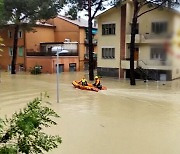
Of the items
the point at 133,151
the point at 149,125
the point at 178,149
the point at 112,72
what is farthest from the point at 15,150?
the point at 112,72

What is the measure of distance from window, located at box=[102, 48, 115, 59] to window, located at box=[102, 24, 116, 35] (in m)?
1.34

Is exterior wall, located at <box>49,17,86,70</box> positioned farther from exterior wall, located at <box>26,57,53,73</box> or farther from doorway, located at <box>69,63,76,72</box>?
exterior wall, located at <box>26,57,53,73</box>

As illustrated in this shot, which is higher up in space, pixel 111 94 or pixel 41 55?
pixel 41 55

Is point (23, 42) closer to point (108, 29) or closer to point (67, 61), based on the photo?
point (67, 61)

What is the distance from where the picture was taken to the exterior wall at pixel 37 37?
32.0m

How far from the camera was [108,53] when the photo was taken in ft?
83.7

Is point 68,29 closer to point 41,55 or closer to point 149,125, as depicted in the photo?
point 41,55

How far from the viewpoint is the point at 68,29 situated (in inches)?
1307

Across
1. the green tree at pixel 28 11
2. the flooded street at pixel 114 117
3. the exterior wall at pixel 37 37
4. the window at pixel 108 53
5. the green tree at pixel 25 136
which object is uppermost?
the green tree at pixel 28 11

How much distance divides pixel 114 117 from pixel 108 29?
49.0 ft

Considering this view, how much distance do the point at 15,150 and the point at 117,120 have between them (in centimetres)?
793

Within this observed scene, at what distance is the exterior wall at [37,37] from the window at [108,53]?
31.1 ft

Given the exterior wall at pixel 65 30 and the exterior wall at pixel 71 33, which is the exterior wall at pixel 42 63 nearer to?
the exterior wall at pixel 71 33

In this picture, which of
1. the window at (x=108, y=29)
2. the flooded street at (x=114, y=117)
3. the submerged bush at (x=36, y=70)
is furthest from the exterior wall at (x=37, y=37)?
the flooded street at (x=114, y=117)
